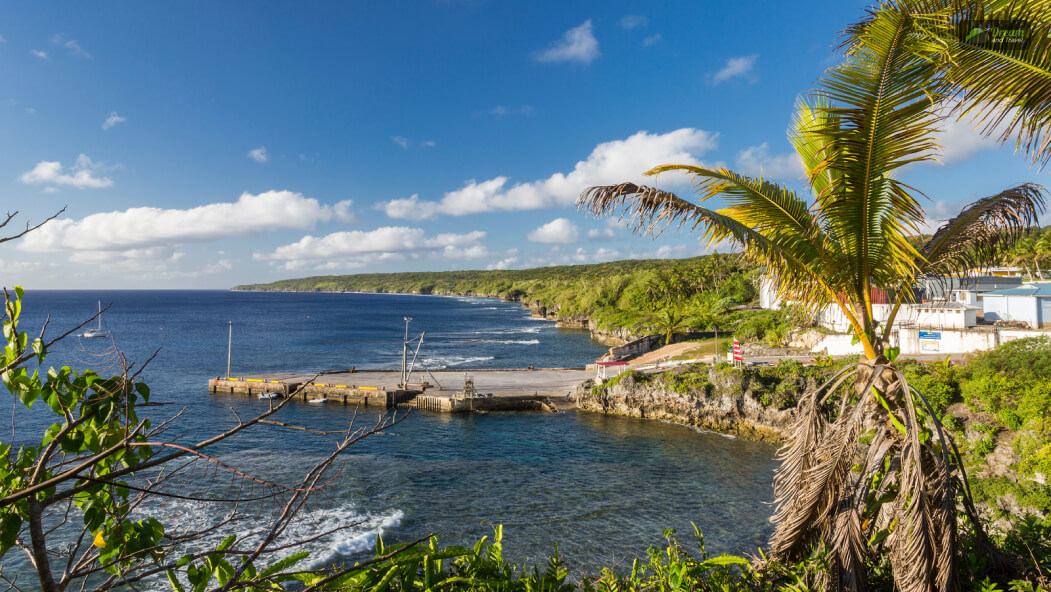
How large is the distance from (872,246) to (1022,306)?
31.3 m

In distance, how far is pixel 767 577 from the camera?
4.93 meters

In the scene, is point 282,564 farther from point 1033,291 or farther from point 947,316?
point 1033,291

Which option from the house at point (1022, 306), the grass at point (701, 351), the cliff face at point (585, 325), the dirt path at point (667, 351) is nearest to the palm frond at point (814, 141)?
the house at point (1022, 306)

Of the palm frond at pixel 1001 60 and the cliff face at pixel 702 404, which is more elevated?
the palm frond at pixel 1001 60

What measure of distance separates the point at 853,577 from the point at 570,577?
9790 mm

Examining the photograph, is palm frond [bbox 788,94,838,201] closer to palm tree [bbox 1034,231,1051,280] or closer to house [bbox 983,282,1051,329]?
house [bbox 983,282,1051,329]

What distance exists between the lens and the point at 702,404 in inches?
1094

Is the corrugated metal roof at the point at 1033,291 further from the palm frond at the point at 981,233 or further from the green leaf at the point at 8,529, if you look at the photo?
the green leaf at the point at 8,529

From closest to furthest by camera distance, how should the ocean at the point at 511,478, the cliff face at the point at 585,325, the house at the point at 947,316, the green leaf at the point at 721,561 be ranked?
the green leaf at the point at 721,561 → the ocean at the point at 511,478 → the house at the point at 947,316 → the cliff face at the point at 585,325

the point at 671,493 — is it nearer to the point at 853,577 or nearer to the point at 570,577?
the point at 570,577

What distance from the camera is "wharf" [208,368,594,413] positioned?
31978 millimetres

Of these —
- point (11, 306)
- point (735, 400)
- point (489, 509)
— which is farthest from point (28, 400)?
point (735, 400)

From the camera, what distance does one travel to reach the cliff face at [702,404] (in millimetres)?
25828

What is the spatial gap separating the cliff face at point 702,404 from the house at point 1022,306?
13307 mm
